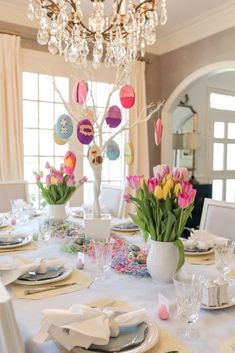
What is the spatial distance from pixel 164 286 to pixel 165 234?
19 centimetres

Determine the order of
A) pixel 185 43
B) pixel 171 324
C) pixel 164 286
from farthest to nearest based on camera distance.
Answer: pixel 185 43, pixel 164 286, pixel 171 324

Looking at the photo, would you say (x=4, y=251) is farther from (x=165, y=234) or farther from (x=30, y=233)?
(x=165, y=234)

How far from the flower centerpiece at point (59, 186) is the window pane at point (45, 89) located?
1797mm

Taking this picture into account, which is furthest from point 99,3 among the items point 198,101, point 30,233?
point 198,101

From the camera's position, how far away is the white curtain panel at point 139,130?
13.7ft

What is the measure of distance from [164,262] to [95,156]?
764mm

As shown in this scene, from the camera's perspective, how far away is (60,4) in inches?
77.7

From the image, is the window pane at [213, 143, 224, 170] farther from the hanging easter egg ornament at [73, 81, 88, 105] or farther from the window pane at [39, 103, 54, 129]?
the hanging easter egg ornament at [73, 81, 88, 105]

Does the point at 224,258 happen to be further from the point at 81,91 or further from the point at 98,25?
the point at 98,25

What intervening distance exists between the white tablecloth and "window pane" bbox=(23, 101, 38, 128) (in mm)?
2560

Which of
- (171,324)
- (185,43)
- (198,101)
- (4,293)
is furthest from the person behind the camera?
(198,101)

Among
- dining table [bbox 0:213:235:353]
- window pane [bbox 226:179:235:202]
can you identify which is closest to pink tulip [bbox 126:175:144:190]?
dining table [bbox 0:213:235:353]

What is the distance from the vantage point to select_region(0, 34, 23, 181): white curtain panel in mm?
3346

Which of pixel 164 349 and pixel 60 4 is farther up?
pixel 60 4
